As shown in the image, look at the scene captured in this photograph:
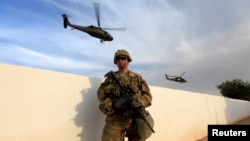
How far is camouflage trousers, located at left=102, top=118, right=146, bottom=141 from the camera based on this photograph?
11.0 feet

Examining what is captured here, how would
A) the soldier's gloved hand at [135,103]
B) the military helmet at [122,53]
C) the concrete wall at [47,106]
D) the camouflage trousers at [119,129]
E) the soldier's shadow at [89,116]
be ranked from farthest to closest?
the soldier's shadow at [89,116] → the military helmet at [122,53] → the camouflage trousers at [119,129] → the soldier's gloved hand at [135,103] → the concrete wall at [47,106]

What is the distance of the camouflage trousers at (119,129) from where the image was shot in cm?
334

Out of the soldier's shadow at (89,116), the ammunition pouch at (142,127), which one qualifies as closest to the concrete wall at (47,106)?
the soldier's shadow at (89,116)

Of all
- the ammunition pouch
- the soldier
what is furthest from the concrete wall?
the ammunition pouch

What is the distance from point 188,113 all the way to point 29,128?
4531 millimetres

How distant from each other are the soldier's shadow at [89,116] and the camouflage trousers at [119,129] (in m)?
0.35

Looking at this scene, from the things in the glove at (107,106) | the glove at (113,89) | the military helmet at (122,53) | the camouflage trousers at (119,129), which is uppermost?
the military helmet at (122,53)

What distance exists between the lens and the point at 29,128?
305 centimetres

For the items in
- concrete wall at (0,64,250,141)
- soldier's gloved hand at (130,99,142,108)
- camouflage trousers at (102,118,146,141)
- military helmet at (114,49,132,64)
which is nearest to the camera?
concrete wall at (0,64,250,141)

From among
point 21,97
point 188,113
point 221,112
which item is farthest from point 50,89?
point 221,112

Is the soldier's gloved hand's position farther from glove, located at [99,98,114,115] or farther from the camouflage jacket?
glove, located at [99,98,114,115]

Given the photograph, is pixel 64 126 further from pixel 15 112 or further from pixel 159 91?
pixel 159 91

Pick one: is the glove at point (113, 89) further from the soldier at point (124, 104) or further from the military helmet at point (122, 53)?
the military helmet at point (122, 53)

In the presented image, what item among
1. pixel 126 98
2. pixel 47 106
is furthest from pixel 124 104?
pixel 47 106
